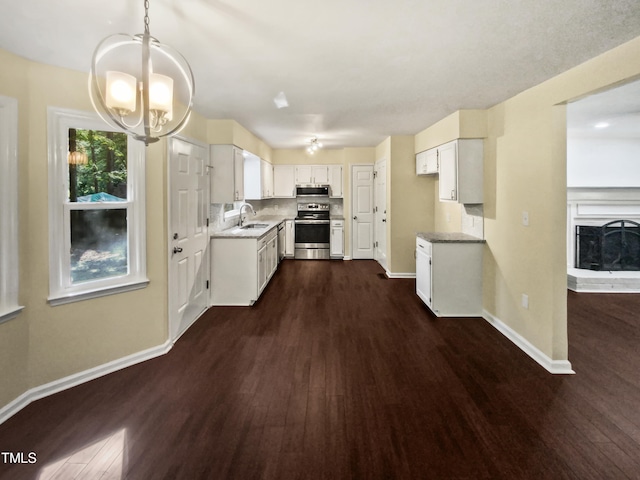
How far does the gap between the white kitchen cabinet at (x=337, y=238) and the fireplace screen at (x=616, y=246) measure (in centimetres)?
422

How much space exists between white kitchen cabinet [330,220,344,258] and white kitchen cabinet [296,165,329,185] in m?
0.94

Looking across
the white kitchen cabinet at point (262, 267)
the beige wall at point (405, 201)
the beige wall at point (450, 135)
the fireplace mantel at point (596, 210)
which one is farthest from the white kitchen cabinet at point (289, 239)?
the fireplace mantel at point (596, 210)

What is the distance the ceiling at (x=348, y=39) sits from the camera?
1712 millimetres

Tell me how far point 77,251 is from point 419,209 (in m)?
4.69

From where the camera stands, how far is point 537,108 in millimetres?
2855

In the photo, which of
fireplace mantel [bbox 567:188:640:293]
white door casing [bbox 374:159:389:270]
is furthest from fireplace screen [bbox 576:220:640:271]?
white door casing [bbox 374:159:389:270]

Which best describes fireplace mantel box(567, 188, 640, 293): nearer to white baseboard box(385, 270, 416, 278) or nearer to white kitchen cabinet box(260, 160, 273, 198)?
white baseboard box(385, 270, 416, 278)

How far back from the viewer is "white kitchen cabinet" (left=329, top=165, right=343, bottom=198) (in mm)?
7254

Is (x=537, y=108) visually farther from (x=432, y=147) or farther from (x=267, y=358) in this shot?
(x=267, y=358)

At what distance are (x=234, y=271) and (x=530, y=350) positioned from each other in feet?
10.8

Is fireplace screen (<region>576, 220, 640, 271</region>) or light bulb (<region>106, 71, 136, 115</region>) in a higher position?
light bulb (<region>106, 71, 136, 115</region>)

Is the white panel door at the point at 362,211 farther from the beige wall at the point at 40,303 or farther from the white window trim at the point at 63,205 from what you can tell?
the beige wall at the point at 40,303

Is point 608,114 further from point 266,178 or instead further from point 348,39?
point 266,178

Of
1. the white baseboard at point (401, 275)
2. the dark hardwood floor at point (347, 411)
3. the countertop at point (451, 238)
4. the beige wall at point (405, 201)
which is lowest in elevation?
the dark hardwood floor at point (347, 411)
